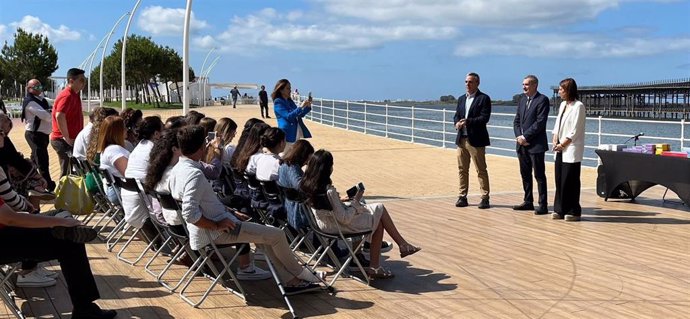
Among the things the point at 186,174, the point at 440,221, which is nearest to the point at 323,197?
the point at 186,174

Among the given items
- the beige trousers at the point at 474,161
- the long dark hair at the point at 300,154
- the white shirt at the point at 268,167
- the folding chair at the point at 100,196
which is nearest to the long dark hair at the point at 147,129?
the folding chair at the point at 100,196

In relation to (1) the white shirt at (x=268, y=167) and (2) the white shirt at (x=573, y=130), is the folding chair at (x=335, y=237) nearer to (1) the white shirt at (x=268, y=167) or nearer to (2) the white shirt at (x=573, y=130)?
(1) the white shirt at (x=268, y=167)

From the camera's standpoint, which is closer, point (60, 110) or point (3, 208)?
point (3, 208)

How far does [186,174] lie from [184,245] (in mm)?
637

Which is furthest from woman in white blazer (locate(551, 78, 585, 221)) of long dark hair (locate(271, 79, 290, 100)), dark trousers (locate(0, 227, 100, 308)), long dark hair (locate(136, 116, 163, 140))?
dark trousers (locate(0, 227, 100, 308))

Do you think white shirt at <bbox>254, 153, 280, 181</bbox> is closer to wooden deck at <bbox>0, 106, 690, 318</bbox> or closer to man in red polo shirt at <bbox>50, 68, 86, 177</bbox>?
wooden deck at <bbox>0, 106, 690, 318</bbox>

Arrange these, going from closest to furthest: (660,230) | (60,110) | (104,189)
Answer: (104,189), (660,230), (60,110)

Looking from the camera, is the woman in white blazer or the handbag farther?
the woman in white blazer

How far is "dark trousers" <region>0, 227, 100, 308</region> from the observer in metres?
4.36

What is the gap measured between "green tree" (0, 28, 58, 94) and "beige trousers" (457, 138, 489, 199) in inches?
2199

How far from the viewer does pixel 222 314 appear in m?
4.88

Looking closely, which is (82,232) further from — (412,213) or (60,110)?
(412,213)

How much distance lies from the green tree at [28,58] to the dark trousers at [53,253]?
2328 inches

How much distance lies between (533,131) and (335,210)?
4.32m
